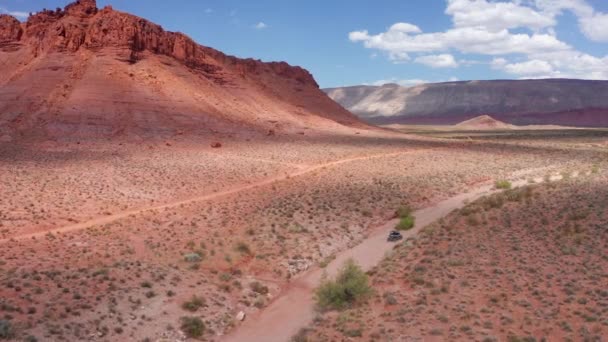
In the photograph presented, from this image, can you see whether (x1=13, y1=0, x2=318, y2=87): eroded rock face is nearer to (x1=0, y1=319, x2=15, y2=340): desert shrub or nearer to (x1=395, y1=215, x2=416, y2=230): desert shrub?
(x1=395, y1=215, x2=416, y2=230): desert shrub

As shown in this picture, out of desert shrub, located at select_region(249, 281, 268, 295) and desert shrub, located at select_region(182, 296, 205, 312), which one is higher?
desert shrub, located at select_region(182, 296, 205, 312)

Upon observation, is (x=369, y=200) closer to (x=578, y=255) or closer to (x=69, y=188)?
(x=578, y=255)

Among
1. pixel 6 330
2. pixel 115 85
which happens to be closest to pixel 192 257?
pixel 6 330

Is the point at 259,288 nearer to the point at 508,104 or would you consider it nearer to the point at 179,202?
the point at 179,202

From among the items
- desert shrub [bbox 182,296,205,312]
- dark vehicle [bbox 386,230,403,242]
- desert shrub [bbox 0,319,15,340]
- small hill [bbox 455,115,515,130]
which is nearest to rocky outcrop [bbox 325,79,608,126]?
small hill [bbox 455,115,515,130]

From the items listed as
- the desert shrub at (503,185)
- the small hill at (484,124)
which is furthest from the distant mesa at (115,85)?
the small hill at (484,124)
